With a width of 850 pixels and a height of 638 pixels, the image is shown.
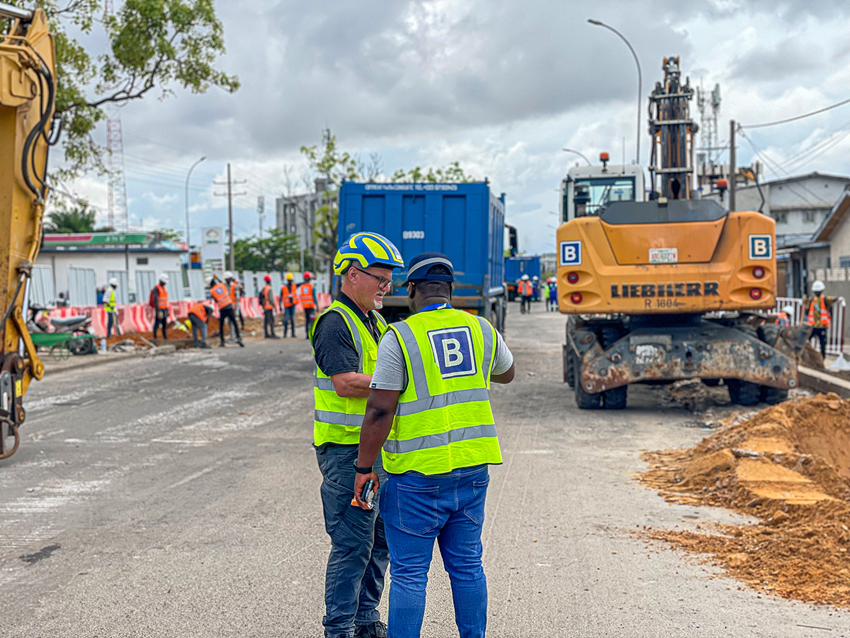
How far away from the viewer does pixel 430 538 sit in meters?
3.50

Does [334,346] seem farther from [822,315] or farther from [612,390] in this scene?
[822,315]

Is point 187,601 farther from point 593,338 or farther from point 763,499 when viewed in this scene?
point 593,338

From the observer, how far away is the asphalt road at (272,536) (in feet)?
14.5

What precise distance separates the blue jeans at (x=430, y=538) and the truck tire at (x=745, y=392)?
869 centimetres

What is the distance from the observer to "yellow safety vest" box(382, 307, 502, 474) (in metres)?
3.46

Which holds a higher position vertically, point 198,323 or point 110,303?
point 110,303

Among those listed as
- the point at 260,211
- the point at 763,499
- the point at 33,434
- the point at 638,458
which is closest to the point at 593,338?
the point at 638,458

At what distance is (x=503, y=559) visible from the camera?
540 centimetres

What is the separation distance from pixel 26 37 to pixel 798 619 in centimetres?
793

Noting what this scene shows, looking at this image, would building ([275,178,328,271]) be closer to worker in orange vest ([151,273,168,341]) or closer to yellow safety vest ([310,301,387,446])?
worker in orange vest ([151,273,168,341])

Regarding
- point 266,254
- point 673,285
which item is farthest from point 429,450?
point 266,254

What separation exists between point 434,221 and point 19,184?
822 cm

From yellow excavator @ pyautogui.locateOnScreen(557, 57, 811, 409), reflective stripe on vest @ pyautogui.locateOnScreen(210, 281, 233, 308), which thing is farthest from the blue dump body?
reflective stripe on vest @ pyautogui.locateOnScreen(210, 281, 233, 308)

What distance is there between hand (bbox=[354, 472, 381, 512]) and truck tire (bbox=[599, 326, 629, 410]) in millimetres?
8209
